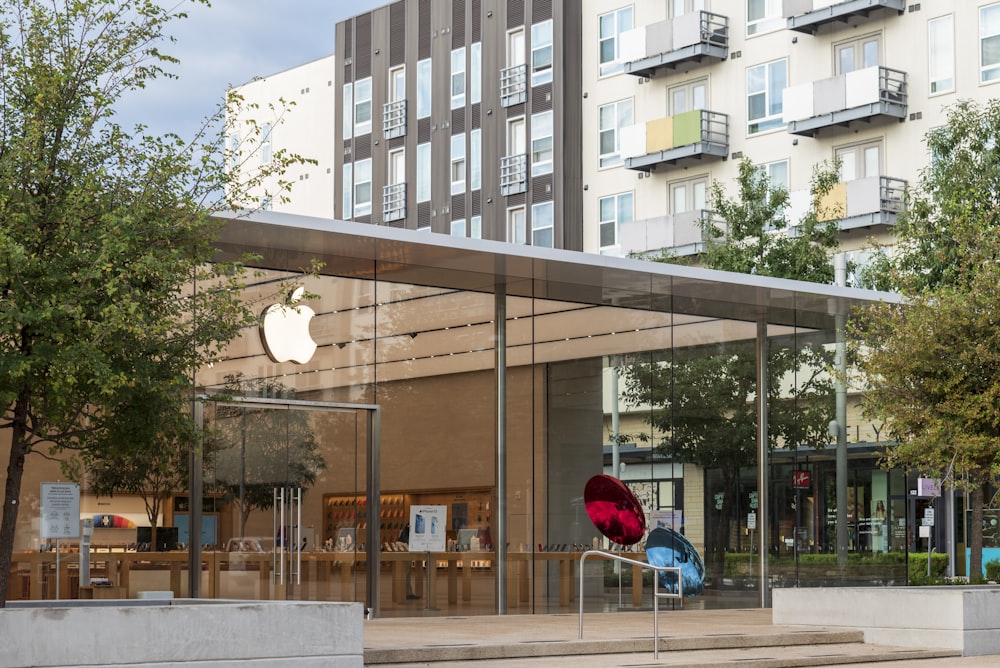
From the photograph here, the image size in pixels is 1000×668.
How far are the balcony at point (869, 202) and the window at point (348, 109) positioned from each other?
18.9m

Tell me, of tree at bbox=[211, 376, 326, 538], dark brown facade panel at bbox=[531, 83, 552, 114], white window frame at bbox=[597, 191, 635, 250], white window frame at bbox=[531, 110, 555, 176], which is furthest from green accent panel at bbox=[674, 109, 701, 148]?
tree at bbox=[211, 376, 326, 538]

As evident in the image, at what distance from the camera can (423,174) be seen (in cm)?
4922

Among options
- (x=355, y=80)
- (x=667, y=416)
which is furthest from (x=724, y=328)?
(x=355, y=80)

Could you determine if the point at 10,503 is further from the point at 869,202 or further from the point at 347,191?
the point at 347,191

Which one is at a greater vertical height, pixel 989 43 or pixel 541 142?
pixel 989 43

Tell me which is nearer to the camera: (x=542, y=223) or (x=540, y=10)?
(x=542, y=223)

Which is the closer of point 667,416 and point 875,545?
point 667,416

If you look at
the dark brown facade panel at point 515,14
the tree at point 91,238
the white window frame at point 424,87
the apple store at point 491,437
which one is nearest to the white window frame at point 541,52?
the dark brown facade panel at point 515,14

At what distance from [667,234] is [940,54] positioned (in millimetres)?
8805

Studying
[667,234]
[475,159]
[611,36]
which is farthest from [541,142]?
[667,234]

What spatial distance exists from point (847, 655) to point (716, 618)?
14.3 ft

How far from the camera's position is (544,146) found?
46.0m

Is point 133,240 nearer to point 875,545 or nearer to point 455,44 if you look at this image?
point 875,545

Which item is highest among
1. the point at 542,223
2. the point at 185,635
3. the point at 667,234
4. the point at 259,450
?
the point at 542,223
